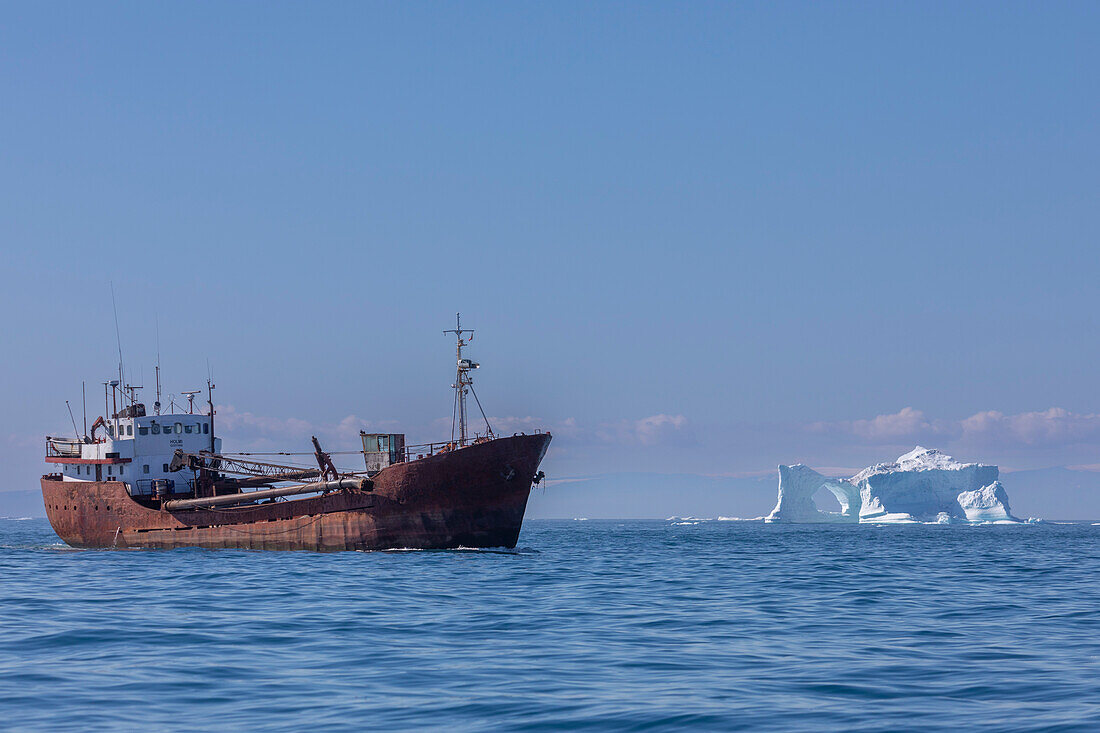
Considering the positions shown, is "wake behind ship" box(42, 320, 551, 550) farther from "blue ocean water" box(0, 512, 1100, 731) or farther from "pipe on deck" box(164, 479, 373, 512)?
"blue ocean water" box(0, 512, 1100, 731)

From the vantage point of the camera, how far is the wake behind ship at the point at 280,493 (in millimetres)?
42938

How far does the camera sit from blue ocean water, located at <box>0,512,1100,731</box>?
11.8m

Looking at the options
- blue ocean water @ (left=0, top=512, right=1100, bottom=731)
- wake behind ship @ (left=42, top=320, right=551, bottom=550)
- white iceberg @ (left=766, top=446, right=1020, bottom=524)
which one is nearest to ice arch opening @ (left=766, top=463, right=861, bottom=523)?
white iceberg @ (left=766, top=446, right=1020, bottom=524)

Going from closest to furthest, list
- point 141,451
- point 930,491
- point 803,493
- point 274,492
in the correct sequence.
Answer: point 274,492 → point 141,451 → point 930,491 → point 803,493

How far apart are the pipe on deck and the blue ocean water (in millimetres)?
12303

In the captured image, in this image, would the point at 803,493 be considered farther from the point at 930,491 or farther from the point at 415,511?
the point at 415,511

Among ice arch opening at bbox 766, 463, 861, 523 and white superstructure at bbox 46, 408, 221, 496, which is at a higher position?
white superstructure at bbox 46, 408, 221, 496

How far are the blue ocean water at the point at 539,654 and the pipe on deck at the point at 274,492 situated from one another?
12.3m

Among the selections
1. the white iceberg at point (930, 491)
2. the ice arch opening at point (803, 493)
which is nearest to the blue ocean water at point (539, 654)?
the white iceberg at point (930, 491)

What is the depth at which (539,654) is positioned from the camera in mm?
16031

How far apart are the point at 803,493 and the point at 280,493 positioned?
400 feet

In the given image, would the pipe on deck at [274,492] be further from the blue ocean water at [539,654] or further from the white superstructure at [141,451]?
the blue ocean water at [539,654]

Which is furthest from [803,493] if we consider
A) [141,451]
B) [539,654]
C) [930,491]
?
[539,654]

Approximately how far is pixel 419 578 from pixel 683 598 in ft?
29.1
